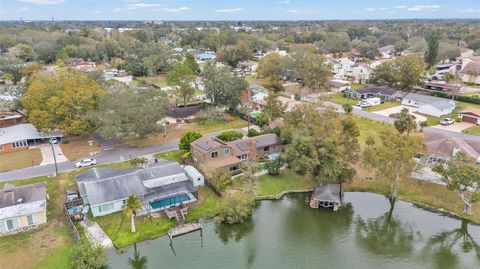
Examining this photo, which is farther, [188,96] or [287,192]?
[188,96]

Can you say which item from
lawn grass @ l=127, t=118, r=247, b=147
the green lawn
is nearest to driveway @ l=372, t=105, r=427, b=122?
the green lawn

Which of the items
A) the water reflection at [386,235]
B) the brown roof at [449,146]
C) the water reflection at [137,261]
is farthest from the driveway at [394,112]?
A: the water reflection at [137,261]

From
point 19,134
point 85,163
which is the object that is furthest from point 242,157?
point 19,134

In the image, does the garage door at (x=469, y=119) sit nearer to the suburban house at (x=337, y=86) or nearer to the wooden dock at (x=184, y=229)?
the suburban house at (x=337, y=86)

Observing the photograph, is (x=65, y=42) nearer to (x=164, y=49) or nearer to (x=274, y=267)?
(x=164, y=49)

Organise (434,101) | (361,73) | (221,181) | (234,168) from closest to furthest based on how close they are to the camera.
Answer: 1. (221,181)
2. (234,168)
3. (434,101)
4. (361,73)

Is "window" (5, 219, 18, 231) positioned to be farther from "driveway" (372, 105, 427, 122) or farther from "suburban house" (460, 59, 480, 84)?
"suburban house" (460, 59, 480, 84)

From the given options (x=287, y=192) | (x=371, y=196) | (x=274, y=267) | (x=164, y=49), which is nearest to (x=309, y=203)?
(x=287, y=192)

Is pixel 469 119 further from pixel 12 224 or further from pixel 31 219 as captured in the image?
pixel 12 224
